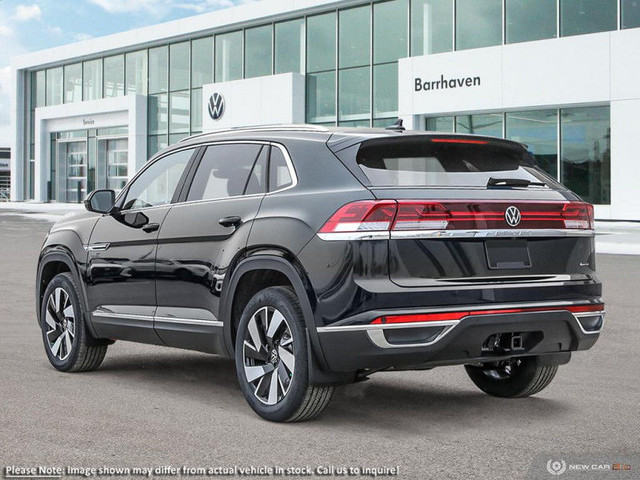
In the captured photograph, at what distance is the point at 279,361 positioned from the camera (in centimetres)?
574

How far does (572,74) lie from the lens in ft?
101

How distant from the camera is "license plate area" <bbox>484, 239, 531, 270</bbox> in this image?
5.61 m

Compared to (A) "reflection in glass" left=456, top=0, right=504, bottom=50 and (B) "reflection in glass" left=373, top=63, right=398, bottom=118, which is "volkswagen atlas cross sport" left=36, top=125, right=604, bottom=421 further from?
(B) "reflection in glass" left=373, top=63, right=398, bottom=118

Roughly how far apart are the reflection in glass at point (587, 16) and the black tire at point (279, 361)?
88.7 ft

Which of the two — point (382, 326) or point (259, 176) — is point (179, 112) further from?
point (382, 326)

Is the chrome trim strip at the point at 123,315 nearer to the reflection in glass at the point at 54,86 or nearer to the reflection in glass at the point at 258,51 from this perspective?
the reflection in glass at the point at 258,51

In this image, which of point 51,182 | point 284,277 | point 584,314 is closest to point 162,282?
point 284,277

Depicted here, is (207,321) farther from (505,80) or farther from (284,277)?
(505,80)

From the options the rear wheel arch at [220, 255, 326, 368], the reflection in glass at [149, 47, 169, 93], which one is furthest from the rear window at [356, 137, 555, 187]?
the reflection in glass at [149, 47, 169, 93]

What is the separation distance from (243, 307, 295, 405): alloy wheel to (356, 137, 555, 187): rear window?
99 centimetres

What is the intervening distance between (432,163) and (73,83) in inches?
1999

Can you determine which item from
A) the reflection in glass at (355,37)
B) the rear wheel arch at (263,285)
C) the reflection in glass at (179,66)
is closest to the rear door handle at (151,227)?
the rear wheel arch at (263,285)

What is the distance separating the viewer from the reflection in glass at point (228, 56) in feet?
141

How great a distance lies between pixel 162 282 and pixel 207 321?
1.98 ft
